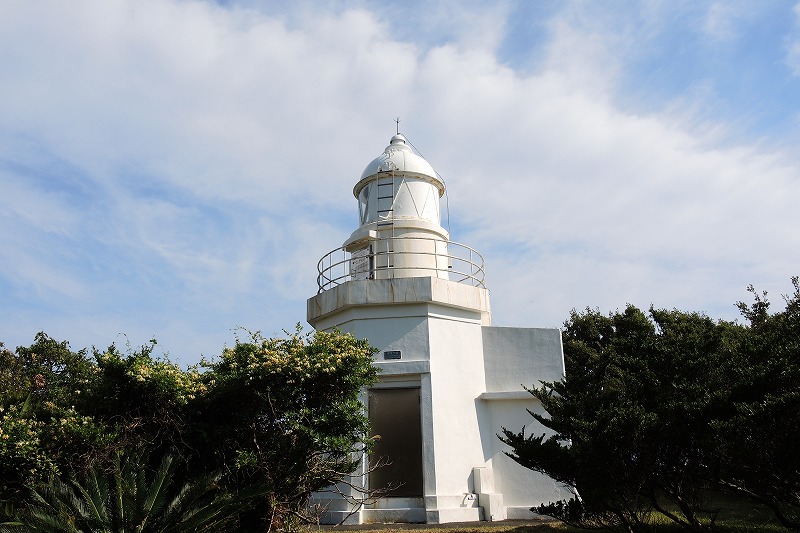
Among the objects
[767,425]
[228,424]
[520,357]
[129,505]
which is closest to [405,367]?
[520,357]

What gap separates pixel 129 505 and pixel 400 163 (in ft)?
36.6

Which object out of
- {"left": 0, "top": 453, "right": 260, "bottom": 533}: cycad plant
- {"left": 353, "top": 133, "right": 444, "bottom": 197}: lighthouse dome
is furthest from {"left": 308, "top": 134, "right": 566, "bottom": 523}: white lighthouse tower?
{"left": 0, "top": 453, "right": 260, "bottom": 533}: cycad plant

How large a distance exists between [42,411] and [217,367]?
11.1 ft

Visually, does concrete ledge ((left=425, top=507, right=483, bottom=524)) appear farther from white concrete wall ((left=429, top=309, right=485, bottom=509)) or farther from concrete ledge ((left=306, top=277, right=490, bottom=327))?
concrete ledge ((left=306, top=277, right=490, bottom=327))

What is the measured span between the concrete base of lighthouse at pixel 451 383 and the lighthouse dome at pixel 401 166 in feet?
12.4

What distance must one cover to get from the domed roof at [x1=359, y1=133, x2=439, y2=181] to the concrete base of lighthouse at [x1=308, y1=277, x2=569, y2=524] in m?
3.92

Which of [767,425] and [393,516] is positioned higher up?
[767,425]

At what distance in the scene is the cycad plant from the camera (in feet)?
28.4

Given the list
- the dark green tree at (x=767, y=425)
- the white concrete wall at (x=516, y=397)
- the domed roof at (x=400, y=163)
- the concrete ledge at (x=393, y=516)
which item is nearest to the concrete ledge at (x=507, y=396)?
the white concrete wall at (x=516, y=397)

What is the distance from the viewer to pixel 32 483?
32.2 ft

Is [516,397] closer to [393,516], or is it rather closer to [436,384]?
[436,384]

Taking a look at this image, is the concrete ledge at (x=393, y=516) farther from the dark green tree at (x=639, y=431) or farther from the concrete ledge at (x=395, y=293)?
the concrete ledge at (x=395, y=293)

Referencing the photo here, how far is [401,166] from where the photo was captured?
17188 millimetres

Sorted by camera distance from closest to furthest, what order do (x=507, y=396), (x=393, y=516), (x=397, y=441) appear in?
(x=393, y=516), (x=397, y=441), (x=507, y=396)
